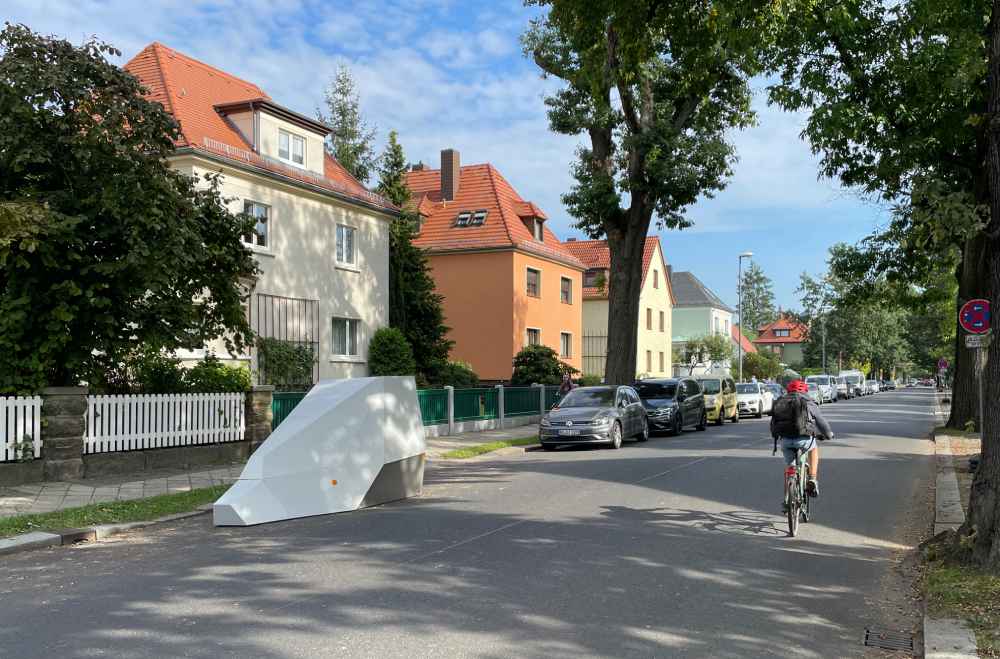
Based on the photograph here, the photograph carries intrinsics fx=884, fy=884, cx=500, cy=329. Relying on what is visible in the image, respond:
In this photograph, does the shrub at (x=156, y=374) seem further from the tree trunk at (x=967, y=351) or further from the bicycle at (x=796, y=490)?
the tree trunk at (x=967, y=351)

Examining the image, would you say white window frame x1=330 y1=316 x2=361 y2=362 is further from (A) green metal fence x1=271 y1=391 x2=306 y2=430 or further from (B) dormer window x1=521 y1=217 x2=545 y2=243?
(B) dormer window x1=521 y1=217 x2=545 y2=243

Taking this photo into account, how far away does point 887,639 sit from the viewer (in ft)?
18.8

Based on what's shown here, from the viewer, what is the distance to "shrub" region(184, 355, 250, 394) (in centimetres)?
1647

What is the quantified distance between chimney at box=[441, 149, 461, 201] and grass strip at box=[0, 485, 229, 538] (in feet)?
96.8

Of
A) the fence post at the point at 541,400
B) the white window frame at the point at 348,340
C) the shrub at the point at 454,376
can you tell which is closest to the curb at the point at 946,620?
the fence post at the point at 541,400

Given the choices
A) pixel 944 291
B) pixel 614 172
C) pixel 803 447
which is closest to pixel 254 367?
pixel 614 172

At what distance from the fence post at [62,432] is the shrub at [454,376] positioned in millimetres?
16790

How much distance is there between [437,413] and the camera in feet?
74.3

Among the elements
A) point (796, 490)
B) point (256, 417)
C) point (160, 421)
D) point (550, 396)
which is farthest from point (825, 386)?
point (796, 490)

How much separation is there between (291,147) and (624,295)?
10676mm

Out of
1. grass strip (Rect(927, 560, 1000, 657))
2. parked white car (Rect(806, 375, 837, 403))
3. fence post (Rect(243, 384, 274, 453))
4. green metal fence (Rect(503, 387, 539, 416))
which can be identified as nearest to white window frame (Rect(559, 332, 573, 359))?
green metal fence (Rect(503, 387, 539, 416))

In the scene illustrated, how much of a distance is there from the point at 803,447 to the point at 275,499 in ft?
19.7

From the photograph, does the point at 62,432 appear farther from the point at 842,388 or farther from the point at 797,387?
the point at 842,388

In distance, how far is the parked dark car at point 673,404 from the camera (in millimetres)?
24734
